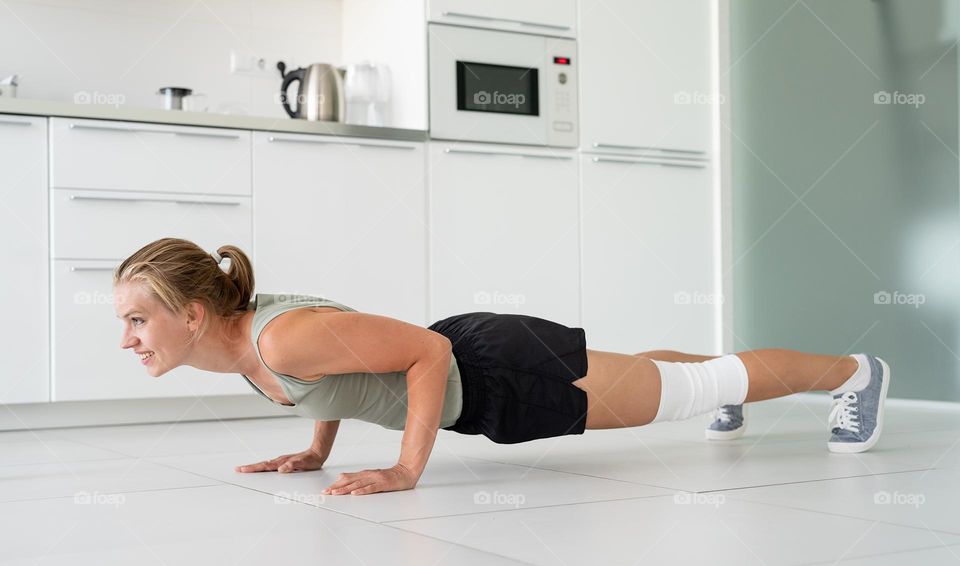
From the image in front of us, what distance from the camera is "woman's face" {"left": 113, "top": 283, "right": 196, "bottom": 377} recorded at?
5.30 ft

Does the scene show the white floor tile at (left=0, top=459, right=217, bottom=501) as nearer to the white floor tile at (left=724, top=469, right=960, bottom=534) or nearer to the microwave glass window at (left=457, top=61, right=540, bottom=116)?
the white floor tile at (left=724, top=469, right=960, bottom=534)

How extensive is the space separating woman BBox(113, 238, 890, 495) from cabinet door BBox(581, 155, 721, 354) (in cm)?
157

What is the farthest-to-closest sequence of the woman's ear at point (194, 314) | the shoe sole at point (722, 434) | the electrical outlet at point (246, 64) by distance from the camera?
the electrical outlet at point (246, 64), the shoe sole at point (722, 434), the woman's ear at point (194, 314)

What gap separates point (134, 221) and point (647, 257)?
1874mm

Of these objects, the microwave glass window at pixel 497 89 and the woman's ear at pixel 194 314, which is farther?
the microwave glass window at pixel 497 89

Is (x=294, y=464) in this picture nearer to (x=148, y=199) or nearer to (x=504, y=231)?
(x=148, y=199)

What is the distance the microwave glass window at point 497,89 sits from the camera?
3.63 metres

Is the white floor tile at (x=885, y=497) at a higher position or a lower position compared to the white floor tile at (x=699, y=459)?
higher

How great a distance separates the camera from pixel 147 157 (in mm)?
3152

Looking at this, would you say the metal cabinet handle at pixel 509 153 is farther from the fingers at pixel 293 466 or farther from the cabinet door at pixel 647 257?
the fingers at pixel 293 466

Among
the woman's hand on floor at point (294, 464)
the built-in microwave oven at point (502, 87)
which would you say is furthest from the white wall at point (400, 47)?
the woman's hand on floor at point (294, 464)

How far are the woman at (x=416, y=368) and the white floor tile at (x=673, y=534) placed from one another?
31 centimetres

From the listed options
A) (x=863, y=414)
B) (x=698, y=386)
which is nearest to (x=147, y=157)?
(x=698, y=386)

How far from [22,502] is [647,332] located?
2.66 m
